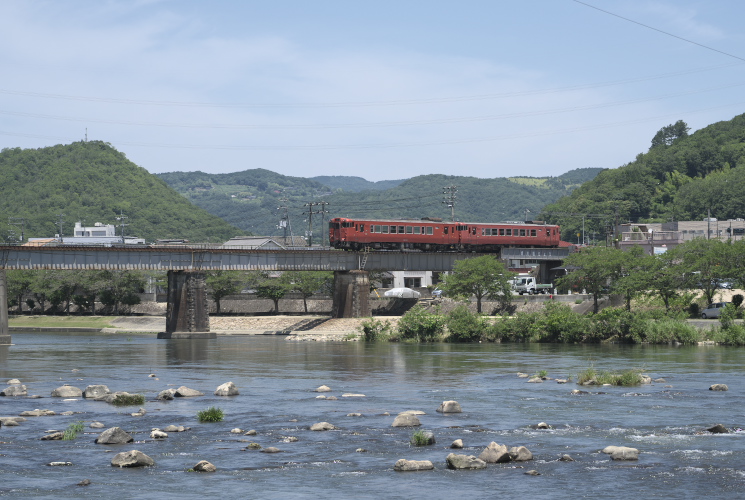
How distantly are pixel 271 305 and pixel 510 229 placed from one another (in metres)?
33.0

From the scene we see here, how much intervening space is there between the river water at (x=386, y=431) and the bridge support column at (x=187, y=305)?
33.8 meters

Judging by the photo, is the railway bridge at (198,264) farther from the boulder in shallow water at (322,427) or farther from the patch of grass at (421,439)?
the patch of grass at (421,439)

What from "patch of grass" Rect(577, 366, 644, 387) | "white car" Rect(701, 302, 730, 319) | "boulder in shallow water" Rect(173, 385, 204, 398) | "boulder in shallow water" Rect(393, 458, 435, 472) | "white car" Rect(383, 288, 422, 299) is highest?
"white car" Rect(383, 288, 422, 299)

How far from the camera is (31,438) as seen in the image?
26.8 metres

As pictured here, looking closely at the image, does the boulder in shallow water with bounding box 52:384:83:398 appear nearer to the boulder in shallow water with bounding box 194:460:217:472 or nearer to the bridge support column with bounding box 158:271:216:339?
the boulder in shallow water with bounding box 194:460:217:472

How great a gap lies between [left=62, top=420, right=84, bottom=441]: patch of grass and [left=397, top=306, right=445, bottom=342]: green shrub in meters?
49.4

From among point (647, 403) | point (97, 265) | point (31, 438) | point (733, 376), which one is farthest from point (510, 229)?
point (31, 438)

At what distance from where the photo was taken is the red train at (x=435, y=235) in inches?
3720

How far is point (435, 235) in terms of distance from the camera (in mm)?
98125

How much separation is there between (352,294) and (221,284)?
24.0 metres

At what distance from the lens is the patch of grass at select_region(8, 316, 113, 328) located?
363 ft

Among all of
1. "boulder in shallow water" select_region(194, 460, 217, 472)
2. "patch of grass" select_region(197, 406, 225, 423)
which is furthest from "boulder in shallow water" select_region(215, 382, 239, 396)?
"boulder in shallow water" select_region(194, 460, 217, 472)

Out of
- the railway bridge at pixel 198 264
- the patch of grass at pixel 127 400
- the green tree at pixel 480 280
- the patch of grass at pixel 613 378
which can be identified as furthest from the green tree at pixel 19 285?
the patch of grass at pixel 613 378

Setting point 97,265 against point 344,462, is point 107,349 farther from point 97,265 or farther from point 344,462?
point 344,462
